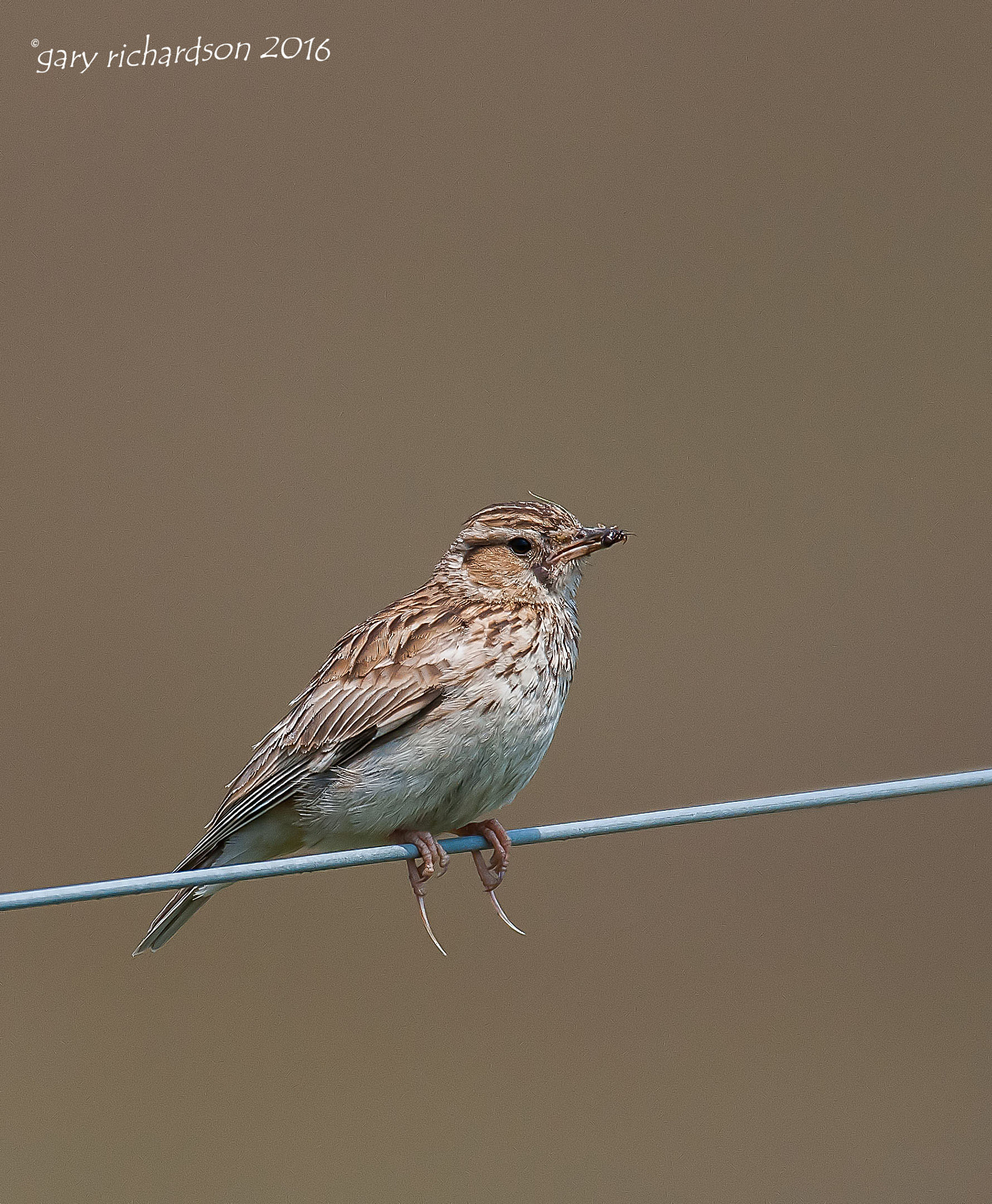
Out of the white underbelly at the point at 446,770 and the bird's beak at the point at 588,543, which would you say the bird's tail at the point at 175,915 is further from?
the bird's beak at the point at 588,543

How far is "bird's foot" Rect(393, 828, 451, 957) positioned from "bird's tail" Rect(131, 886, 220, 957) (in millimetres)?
685

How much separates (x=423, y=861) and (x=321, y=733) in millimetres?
581

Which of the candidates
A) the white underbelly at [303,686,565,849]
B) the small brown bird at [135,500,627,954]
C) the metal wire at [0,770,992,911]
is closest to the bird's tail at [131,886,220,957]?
the small brown bird at [135,500,627,954]

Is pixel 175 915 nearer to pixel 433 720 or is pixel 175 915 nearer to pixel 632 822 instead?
pixel 433 720

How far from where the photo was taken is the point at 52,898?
3623 millimetres

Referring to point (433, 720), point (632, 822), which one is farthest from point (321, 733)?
point (632, 822)

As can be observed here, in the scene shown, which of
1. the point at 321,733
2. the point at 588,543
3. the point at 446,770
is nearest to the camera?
Result: the point at 446,770

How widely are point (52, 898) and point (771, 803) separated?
6.07 ft

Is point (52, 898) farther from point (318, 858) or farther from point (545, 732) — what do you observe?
point (545, 732)

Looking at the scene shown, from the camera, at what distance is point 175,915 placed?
5.52 m

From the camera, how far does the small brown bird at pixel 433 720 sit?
5133 millimetres

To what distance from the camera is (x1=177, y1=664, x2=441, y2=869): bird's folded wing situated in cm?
518

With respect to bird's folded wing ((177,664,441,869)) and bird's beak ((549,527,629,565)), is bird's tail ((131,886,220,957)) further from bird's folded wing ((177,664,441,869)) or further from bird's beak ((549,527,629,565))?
bird's beak ((549,527,629,565))

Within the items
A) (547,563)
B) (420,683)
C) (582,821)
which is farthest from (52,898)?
(547,563)
